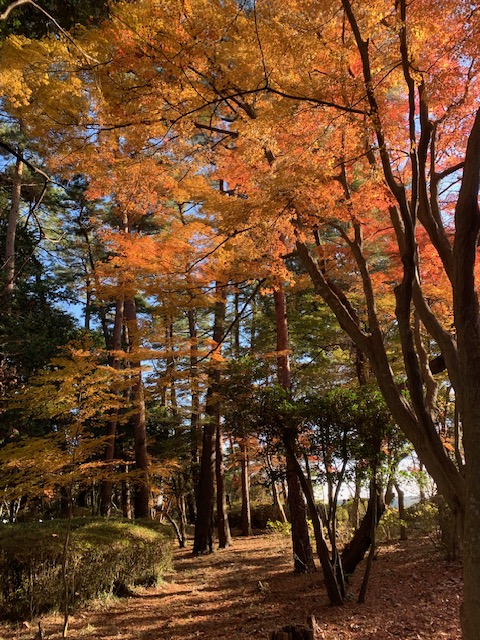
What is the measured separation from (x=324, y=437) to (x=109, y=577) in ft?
16.4

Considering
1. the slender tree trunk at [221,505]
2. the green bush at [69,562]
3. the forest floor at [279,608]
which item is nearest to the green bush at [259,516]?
the slender tree trunk at [221,505]

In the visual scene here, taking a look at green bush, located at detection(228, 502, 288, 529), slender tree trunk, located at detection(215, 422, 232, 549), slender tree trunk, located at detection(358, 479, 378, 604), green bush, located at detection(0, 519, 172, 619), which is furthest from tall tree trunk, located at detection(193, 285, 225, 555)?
slender tree trunk, located at detection(358, 479, 378, 604)

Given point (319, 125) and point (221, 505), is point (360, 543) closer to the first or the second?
point (319, 125)

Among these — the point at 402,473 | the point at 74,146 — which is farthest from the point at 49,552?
the point at 74,146

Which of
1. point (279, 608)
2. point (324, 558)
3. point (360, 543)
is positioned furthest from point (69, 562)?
point (360, 543)

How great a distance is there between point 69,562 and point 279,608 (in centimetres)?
345

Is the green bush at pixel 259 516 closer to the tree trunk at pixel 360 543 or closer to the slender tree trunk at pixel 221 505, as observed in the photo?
the slender tree trunk at pixel 221 505

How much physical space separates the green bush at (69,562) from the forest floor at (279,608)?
0.28 metres

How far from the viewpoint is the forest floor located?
4699mm

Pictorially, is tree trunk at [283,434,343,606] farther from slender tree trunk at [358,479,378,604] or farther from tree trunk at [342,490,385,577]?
tree trunk at [342,490,385,577]

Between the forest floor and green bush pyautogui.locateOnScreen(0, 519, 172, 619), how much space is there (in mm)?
276

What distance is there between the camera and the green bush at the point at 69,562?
248 inches

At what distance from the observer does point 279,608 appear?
5938mm

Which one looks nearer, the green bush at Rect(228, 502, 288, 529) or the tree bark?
the tree bark
